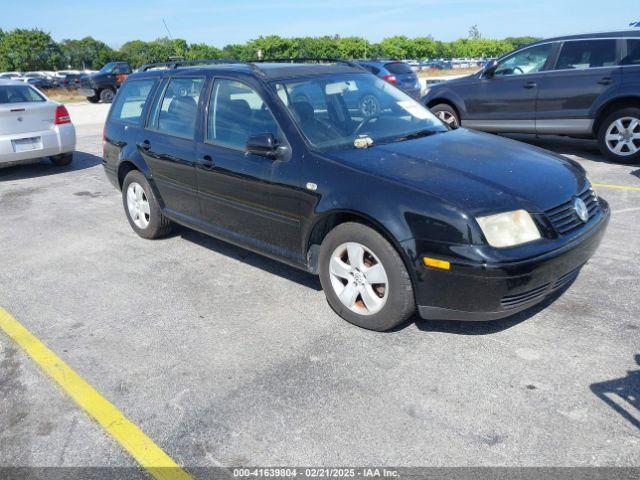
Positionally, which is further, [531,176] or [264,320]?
[264,320]

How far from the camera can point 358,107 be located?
4.45 m

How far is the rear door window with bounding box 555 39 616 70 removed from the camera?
26.1ft

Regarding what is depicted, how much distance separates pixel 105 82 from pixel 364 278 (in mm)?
24493

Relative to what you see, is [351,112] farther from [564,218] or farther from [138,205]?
[138,205]

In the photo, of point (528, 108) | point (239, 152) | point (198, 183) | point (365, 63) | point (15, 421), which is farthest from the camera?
point (365, 63)

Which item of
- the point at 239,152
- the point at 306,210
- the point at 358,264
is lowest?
the point at 358,264

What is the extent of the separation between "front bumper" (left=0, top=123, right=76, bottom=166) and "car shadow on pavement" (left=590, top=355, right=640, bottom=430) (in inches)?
342

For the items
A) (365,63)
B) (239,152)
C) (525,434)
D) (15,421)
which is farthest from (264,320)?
(365,63)

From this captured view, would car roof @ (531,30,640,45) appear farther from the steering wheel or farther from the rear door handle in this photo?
the rear door handle

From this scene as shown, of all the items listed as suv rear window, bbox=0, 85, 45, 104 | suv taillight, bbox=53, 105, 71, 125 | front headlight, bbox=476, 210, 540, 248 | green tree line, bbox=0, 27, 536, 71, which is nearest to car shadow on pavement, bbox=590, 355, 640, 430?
front headlight, bbox=476, 210, 540, 248

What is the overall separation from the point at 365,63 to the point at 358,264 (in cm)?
1356

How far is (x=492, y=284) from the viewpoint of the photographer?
3.12 meters

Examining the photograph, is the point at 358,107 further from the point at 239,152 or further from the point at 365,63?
the point at 365,63

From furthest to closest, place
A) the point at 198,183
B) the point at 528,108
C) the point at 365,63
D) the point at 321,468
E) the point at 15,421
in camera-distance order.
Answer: the point at 365,63
the point at 528,108
the point at 198,183
the point at 15,421
the point at 321,468
